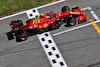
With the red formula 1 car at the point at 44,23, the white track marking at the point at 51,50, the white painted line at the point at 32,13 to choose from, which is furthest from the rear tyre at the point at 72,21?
the white painted line at the point at 32,13

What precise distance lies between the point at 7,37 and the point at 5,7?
121 inches

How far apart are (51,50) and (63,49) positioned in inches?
33.6

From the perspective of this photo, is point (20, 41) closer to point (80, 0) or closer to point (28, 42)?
point (28, 42)

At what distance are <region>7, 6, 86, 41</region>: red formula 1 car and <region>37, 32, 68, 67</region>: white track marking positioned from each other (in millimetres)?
502

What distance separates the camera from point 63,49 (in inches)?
451

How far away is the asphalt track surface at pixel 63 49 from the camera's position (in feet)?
36.2

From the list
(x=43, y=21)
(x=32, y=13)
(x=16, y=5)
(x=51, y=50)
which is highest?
(x=16, y=5)

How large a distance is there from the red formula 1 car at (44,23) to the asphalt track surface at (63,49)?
16.5 inches

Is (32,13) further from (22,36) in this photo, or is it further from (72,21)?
(72,21)

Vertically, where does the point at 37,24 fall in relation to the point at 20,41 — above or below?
above

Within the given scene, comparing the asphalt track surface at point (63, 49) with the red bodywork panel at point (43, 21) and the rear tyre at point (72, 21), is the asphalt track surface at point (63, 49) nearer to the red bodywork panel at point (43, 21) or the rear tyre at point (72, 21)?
the rear tyre at point (72, 21)

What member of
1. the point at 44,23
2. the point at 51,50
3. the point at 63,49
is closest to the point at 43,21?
the point at 44,23

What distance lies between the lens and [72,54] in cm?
1126

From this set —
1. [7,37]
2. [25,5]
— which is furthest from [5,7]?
[7,37]
